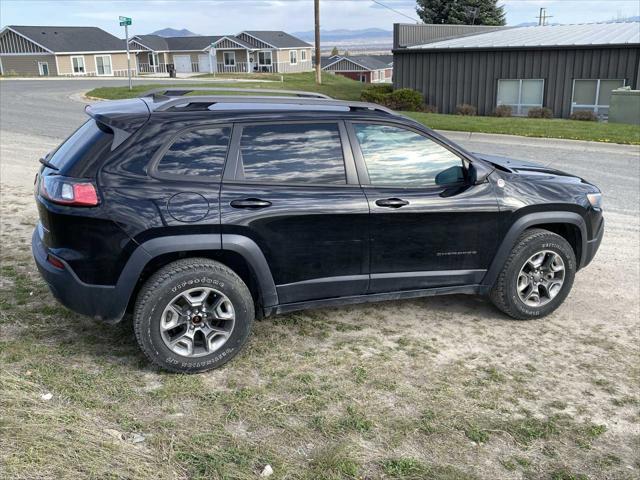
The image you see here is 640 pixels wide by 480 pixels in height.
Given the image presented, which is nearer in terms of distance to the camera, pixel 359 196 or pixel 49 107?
pixel 359 196

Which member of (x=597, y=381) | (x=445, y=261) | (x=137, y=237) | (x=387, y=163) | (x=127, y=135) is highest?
(x=127, y=135)

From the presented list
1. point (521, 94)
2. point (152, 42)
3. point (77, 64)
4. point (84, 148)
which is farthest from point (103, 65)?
point (84, 148)

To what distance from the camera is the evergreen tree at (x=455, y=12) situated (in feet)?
148

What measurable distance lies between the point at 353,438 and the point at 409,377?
2.79ft

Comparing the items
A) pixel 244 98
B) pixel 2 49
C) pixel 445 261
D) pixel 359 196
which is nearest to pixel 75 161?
pixel 244 98

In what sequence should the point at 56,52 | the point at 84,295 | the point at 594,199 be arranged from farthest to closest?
the point at 56,52, the point at 594,199, the point at 84,295

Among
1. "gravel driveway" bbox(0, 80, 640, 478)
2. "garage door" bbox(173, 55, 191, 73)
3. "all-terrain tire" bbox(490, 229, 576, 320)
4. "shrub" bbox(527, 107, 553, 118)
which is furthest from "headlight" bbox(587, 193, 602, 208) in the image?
"garage door" bbox(173, 55, 191, 73)

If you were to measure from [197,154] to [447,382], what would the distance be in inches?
90.7

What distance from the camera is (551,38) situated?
28.1 m

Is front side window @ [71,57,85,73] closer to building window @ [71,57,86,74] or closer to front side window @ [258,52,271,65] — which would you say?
building window @ [71,57,86,74]

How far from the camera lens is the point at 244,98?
4.83 m

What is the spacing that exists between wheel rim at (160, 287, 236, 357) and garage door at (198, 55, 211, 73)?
258ft

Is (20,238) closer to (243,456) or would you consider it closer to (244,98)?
(244,98)

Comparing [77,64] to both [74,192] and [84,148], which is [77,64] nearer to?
[84,148]
